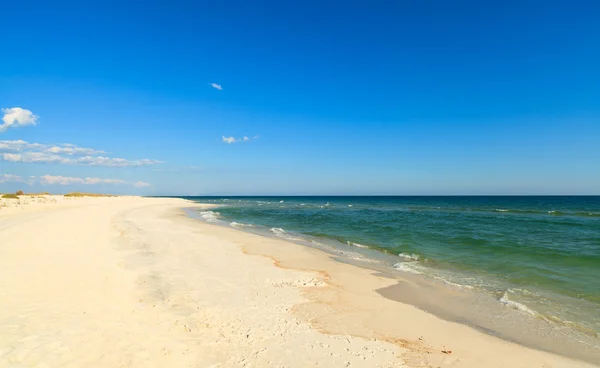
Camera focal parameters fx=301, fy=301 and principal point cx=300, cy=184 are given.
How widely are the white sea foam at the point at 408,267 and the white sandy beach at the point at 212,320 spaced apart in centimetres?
188

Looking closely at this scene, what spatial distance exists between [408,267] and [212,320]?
9.23m

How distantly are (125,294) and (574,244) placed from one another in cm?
2407

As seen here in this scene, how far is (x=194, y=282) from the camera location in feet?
32.1

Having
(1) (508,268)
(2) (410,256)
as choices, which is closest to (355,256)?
(2) (410,256)

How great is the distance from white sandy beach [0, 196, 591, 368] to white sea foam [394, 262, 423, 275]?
1879 millimetres

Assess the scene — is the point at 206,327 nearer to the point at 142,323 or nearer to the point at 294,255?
the point at 142,323

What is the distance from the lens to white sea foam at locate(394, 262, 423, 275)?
A: 1263cm

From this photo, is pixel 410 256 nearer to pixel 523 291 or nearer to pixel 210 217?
pixel 523 291

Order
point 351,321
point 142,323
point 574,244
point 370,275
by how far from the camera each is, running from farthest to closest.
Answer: point 574,244 < point 370,275 < point 351,321 < point 142,323

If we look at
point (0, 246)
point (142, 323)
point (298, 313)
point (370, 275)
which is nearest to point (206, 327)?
point (142, 323)

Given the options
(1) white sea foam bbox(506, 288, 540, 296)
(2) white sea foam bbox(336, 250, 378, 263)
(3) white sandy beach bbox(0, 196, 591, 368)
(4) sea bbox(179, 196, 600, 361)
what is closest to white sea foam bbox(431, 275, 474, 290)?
(4) sea bbox(179, 196, 600, 361)

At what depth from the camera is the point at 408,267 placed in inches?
518

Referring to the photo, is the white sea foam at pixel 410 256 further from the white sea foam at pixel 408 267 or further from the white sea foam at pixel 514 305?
the white sea foam at pixel 514 305

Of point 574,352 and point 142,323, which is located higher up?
point 142,323
